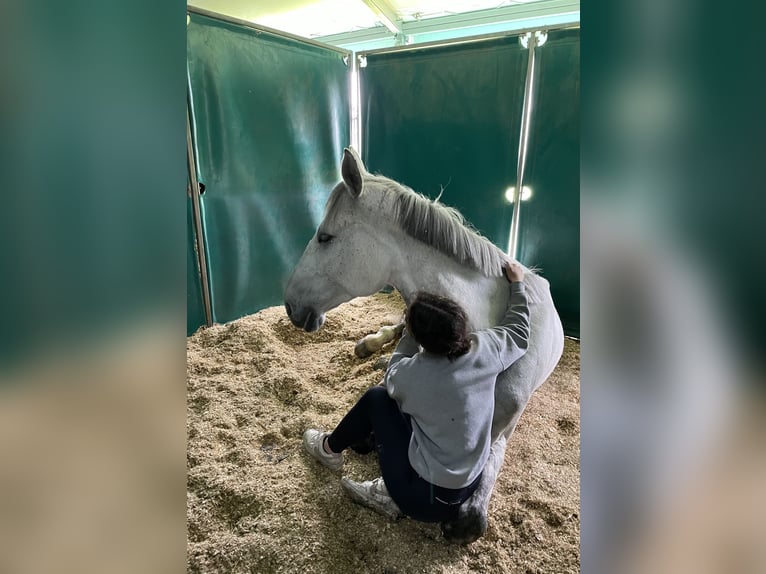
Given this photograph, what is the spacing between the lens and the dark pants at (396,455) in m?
1.36

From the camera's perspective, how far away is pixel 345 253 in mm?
1697

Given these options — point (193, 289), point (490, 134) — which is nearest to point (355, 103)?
point (490, 134)

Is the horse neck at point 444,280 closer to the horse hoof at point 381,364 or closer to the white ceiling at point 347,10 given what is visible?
the horse hoof at point 381,364

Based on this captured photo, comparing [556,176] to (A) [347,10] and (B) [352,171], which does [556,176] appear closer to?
(B) [352,171]

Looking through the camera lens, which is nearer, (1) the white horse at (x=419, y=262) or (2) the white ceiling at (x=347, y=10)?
(1) the white horse at (x=419, y=262)

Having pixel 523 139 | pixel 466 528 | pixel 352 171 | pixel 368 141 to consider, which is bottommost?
pixel 466 528

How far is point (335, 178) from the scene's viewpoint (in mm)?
Answer: 3934

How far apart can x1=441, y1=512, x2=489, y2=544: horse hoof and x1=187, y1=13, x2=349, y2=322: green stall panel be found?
8.41 ft

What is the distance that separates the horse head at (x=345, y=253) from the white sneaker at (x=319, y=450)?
54 centimetres
